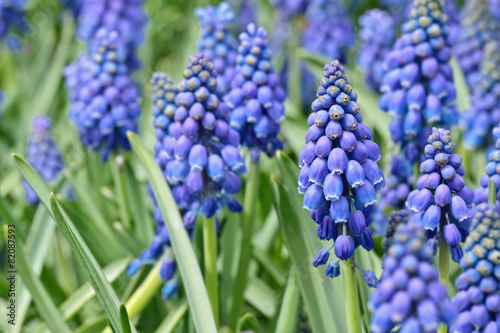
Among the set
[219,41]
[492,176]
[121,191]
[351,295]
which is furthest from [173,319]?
[219,41]

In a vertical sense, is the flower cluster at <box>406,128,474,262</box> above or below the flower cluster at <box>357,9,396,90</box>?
below

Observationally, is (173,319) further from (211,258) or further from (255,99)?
(255,99)

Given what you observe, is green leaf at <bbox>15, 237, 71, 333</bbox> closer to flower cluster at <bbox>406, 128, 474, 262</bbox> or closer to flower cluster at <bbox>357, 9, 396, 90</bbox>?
flower cluster at <bbox>406, 128, 474, 262</bbox>

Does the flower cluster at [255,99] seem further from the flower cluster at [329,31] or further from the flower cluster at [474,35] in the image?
the flower cluster at [329,31]

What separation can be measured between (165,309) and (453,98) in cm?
258

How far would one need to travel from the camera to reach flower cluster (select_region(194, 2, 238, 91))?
5.13m

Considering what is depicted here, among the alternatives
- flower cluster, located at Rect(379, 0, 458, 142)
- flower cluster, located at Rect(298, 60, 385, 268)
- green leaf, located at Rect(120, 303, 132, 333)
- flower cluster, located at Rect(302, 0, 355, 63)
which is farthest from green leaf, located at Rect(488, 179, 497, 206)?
flower cluster, located at Rect(302, 0, 355, 63)

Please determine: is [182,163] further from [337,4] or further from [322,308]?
[337,4]

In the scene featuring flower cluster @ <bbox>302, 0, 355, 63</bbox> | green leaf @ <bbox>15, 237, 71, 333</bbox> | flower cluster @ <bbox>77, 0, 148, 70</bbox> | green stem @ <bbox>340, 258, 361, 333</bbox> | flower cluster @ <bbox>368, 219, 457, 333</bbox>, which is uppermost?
flower cluster @ <bbox>77, 0, 148, 70</bbox>

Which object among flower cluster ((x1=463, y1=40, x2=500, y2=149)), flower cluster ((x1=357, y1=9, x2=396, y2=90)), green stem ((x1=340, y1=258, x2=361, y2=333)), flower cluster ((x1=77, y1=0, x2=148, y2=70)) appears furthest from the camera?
flower cluster ((x1=77, y1=0, x2=148, y2=70))

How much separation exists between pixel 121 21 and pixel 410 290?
17.8ft

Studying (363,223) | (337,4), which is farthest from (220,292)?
(337,4)

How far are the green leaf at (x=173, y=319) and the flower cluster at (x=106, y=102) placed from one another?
5.28 feet

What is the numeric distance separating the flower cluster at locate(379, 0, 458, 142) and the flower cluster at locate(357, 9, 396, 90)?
1.70m
